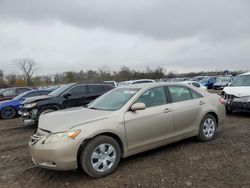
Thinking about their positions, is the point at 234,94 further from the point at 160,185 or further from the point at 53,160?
the point at 53,160

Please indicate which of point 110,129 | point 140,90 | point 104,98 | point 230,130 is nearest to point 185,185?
point 110,129

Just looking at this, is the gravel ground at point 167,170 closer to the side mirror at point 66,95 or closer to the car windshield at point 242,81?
the side mirror at point 66,95

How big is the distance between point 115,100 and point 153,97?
0.83 meters

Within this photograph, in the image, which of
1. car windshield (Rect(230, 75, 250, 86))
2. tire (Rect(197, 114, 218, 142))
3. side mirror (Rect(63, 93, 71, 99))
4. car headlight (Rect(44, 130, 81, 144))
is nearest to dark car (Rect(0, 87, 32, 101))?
side mirror (Rect(63, 93, 71, 99))

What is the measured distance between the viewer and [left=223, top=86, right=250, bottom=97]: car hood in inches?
339

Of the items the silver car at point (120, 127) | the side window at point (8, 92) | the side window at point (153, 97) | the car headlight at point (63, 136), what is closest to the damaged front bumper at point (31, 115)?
the silver car at point (120, 127)

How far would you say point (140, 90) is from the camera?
196 inches

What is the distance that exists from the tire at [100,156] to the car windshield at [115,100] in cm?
77

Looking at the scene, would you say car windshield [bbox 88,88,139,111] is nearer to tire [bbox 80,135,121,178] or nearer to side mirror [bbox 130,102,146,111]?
side mirror [bbox 130,102,146,111]

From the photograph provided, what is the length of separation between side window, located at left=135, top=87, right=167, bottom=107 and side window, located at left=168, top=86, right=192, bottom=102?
0.26m

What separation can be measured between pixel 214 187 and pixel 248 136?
3.25 m

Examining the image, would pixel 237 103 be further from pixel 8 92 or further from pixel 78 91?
pixel 8 92

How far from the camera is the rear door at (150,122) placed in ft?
14.7

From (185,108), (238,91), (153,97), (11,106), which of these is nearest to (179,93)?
(185,108)
